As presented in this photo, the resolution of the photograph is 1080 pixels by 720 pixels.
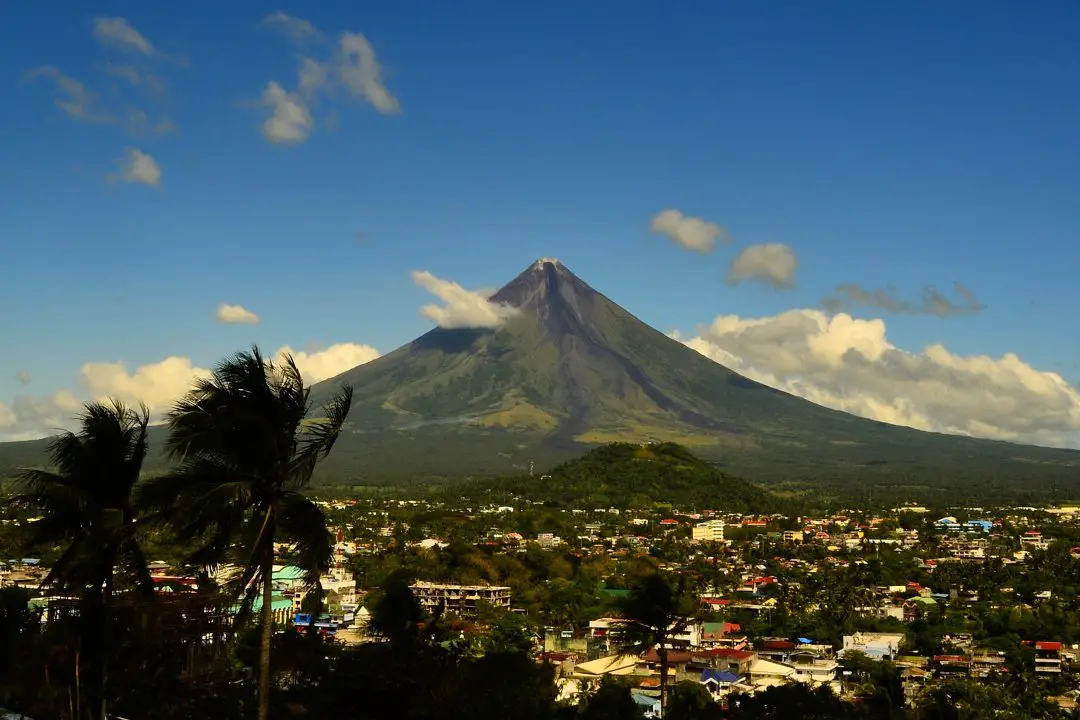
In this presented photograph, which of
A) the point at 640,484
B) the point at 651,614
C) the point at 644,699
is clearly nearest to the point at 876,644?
the point at 644,699

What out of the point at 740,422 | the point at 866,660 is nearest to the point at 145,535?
the point at 866,660

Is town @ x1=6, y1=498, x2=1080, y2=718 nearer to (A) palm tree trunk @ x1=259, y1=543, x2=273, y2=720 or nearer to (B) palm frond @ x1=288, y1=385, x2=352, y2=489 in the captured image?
(A) palm tree trunk @ x1=259, y1=543, x2=273, y2=720

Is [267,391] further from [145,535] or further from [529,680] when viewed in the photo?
[529,680]

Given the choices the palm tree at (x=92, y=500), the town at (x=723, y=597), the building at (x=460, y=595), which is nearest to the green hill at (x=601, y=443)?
the town at (x=723, y=597)

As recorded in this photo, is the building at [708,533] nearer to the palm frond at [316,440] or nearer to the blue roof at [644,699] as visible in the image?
the blue roof at [644,699]

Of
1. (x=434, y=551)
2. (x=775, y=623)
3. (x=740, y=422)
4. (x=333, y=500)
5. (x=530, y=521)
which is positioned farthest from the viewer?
(x=740, y=422)

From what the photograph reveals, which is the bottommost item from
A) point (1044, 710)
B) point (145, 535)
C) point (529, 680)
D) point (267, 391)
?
point (1044, 710)
